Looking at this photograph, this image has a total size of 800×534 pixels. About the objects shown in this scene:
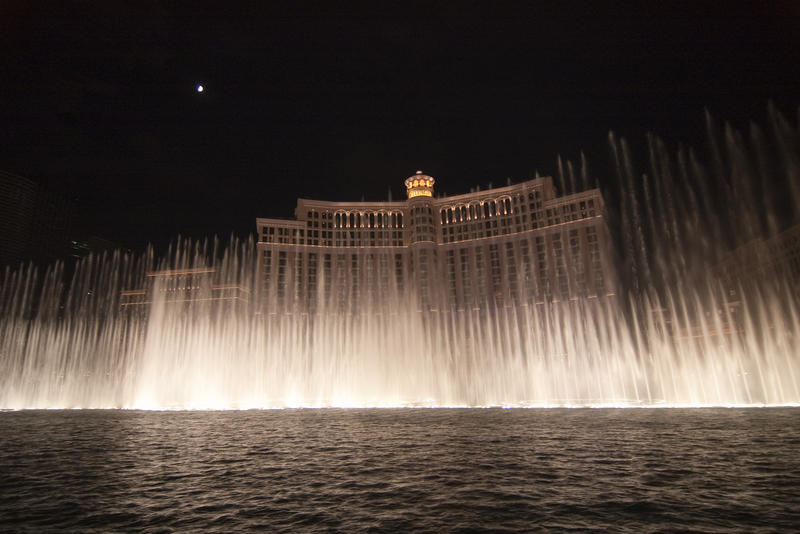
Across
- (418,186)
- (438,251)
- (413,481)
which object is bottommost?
(413,481)

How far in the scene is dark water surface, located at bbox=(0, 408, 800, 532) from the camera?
11.8 metres

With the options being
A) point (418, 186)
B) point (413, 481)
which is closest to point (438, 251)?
point (418, 186)

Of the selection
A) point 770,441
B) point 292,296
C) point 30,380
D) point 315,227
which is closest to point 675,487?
point 770,441

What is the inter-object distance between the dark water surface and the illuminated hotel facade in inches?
2816

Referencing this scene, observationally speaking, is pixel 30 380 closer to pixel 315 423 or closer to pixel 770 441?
pixel 315 423

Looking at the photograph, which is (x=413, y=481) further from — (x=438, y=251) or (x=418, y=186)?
(x=418, y=186)

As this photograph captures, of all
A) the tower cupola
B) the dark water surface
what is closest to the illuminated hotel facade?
the tower cupola

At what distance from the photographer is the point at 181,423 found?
39219mm

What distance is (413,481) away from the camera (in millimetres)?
16203

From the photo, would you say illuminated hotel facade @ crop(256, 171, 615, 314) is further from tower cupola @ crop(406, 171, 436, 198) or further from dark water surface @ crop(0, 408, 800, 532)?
dark water surface @ crop(0, 408, 800, 532)

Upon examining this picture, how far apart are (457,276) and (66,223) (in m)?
174

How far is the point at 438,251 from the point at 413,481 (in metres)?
96.0

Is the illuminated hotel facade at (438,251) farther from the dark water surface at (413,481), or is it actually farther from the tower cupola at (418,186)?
the dark water surface at (413,481)

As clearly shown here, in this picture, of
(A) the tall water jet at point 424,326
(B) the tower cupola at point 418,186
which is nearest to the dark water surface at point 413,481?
(A) the tall water jet at point 424,326
